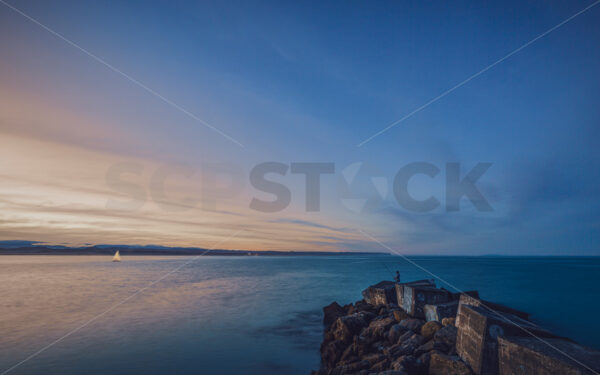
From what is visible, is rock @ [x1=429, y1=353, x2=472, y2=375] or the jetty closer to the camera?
the jetty

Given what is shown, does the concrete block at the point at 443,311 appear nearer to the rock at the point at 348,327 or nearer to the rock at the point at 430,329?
the rock at the point at 430,329

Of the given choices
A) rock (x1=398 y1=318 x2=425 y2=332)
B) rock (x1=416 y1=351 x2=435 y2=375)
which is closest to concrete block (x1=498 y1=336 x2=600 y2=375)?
rock (x1=416 y1=351 x2=435 y2=375)

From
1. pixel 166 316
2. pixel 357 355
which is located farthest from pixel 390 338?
pixel 166 316

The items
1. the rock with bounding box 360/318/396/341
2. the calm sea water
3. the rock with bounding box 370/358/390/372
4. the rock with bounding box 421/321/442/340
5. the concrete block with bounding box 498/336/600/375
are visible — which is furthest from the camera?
the calm sea water

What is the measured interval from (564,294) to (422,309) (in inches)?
801

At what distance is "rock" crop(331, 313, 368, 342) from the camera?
30.4 feet

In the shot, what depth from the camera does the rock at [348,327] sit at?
9258 millimetres

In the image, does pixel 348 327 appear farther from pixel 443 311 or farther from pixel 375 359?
pixel 443 311

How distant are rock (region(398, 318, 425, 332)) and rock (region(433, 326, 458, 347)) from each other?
1.33 metres

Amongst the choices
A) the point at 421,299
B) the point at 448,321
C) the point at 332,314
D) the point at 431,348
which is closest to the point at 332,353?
the point at 431,348

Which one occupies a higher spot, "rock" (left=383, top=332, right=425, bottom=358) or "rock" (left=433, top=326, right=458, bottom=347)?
"rock" (left=433, top=326, right=458, bottom=347)

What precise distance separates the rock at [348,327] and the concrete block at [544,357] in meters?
4.98

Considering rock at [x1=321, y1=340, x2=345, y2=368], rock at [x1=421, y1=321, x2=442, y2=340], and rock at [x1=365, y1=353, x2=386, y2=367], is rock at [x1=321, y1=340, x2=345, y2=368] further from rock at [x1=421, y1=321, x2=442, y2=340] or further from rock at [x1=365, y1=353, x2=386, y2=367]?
rock at [x1=421, y1=321, x2=442, y2=340]

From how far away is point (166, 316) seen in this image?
1544 cm
